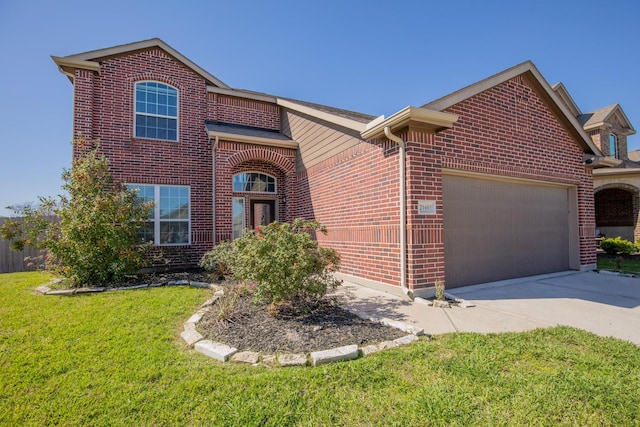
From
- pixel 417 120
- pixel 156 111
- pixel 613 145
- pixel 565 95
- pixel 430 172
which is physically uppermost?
pixel 565 95

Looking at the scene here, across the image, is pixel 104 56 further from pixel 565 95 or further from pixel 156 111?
pixel 565 95

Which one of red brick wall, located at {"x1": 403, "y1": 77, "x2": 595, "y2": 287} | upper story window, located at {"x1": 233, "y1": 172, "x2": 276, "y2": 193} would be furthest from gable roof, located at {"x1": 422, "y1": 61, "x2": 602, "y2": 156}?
upper story window, located at {"x1": 233, "y1": 172, "x2": 276, "y2": 193}

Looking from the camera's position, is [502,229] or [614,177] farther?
[614,177]

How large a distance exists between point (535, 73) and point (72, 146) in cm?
1209

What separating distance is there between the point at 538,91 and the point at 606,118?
32.9ft

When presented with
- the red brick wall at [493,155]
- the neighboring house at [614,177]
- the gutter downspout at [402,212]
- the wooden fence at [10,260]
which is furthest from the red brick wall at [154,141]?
the neighboring house at [614,177]

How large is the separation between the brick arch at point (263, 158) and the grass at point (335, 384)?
246 inches

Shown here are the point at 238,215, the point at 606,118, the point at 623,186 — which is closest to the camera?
the point at 238,215

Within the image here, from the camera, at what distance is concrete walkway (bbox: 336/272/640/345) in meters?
3.94

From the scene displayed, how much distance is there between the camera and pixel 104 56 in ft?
28.4

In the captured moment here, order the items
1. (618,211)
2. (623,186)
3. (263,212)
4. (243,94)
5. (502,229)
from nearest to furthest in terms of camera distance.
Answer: (502,229) < (243,94) < (263,212) < (623,186) < (618,211)

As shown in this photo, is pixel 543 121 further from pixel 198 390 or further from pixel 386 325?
pixel 198 390

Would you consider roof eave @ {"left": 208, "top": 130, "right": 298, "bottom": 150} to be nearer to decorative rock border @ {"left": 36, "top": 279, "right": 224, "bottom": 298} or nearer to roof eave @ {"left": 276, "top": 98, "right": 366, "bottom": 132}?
roof eave @ {"left": 276, "top": 98, "right": 366, "bottom": 132}

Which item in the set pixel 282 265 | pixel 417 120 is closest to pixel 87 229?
pixel 282 265
